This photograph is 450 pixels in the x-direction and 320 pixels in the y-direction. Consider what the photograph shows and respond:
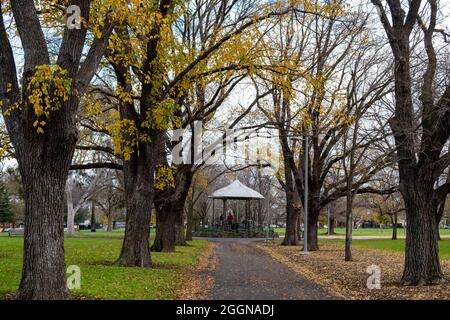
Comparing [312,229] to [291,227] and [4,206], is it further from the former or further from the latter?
[4,206]

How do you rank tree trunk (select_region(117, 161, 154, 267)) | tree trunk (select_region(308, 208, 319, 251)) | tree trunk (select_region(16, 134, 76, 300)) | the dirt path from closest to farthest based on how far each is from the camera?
tree trunk (select_region(16, 134, 76, 300))
the dirt path
tree trunk (select_region(117, 161, 154, 267))
tree trunk (select_region(308, 208, 319, 251))

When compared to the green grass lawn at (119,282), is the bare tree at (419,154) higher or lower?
higher

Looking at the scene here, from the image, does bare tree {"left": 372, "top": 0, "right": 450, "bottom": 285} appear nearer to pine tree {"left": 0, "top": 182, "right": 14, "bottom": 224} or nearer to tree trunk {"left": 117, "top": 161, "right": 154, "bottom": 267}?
tree trunk {"left": 117, "top": 161, "right": 154, "bottom": 267}

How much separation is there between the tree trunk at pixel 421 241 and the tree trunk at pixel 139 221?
7.36 m

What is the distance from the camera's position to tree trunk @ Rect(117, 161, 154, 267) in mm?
15906

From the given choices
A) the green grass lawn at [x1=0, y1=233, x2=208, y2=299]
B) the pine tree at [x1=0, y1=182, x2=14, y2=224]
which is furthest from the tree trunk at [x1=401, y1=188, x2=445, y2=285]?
the pine tree at [x1=0, y1=182, x2=14, y2=224]

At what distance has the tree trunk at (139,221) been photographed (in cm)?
1591

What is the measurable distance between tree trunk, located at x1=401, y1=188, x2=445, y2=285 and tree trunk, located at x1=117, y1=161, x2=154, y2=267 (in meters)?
7.36

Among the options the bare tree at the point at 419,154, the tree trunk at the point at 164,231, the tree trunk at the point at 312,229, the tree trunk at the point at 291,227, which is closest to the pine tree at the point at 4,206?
the tree trunk at the point at 291,227

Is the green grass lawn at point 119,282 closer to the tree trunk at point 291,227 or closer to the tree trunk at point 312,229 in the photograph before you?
the tree trunk at point 312,229

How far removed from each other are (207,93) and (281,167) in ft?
45.7

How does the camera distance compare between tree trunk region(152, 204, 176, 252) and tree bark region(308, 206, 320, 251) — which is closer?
tree trunk region(152, 204, 176, 252)
